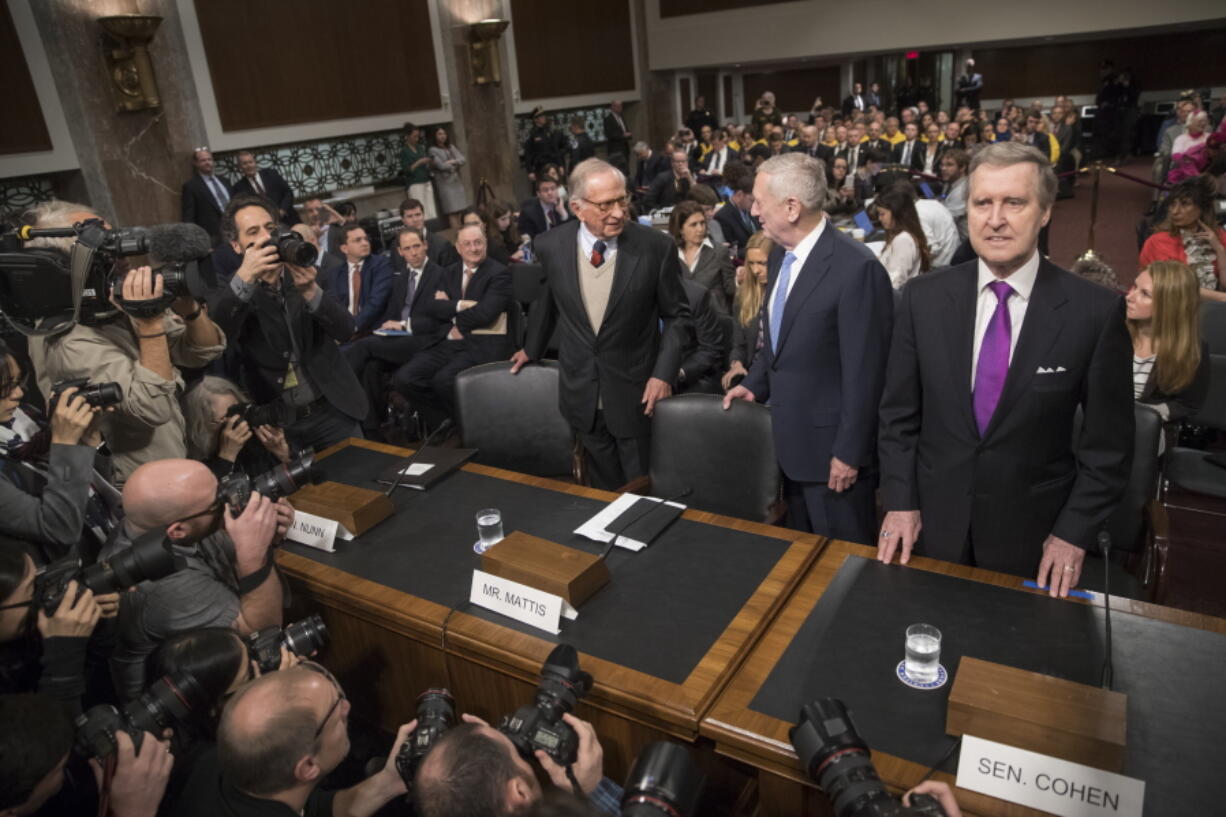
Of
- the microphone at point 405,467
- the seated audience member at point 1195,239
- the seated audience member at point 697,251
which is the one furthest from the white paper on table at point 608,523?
the seated audience member at point 1195,239

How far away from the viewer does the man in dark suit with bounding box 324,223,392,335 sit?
470cm

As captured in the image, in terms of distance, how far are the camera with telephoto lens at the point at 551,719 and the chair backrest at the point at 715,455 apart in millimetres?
1186

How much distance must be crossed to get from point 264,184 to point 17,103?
1.98 metres

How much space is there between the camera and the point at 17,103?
624cm

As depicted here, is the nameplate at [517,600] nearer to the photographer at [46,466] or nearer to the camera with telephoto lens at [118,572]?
the camera with telephoto lens at [118,572]

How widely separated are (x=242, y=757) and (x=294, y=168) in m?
8.66

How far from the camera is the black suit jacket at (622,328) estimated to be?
275 cm

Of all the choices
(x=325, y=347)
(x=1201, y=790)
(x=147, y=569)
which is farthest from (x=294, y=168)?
(x=1201, y=790)

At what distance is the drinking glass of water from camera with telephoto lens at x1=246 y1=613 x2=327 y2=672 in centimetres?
117

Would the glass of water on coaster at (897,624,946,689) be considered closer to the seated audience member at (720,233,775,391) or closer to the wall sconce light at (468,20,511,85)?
the seated audience member at (720,233,775,391)

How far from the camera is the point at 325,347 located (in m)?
2.90

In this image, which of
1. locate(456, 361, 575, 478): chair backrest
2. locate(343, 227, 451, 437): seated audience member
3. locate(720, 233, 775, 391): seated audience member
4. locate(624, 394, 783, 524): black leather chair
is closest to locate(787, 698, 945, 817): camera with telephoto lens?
locate(624, 394, 783, 524): black leather chair

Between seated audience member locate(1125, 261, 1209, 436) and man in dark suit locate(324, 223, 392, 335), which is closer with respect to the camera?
seated audience member locate(1125, 261, 1209, 436)

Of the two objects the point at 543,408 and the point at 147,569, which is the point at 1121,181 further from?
the point at 147,569
